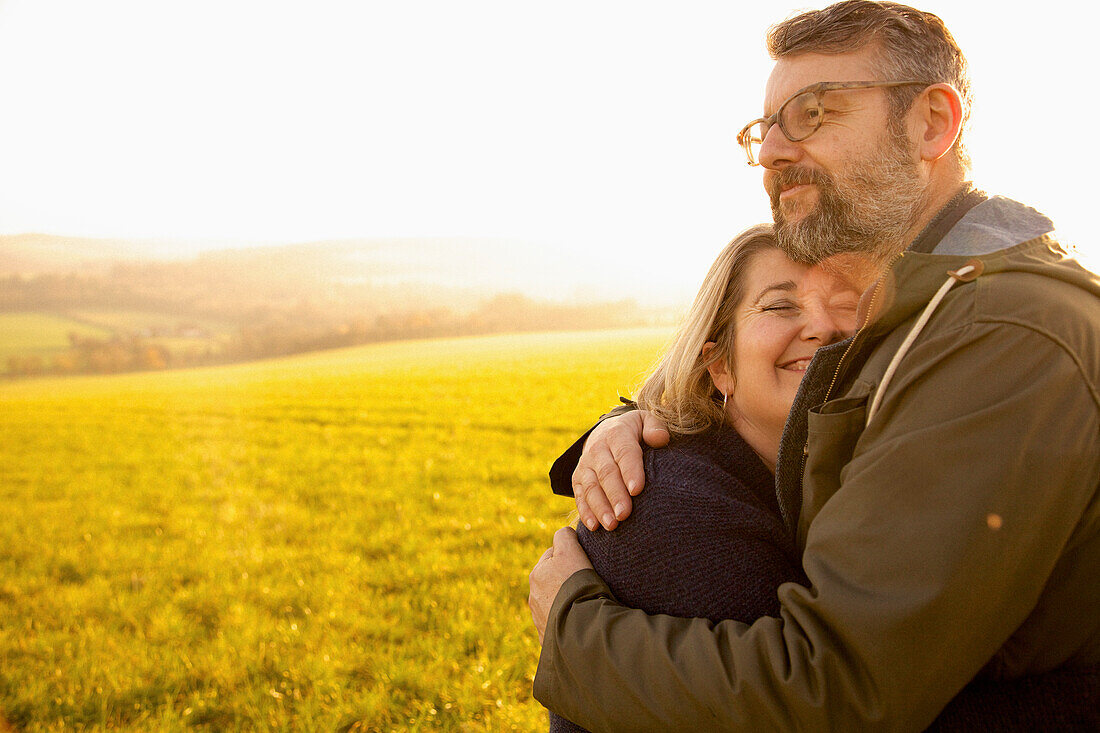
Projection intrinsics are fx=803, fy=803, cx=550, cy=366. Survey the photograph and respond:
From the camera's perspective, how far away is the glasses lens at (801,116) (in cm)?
292

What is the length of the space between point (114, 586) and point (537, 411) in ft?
30.1

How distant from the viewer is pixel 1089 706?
1895 mm

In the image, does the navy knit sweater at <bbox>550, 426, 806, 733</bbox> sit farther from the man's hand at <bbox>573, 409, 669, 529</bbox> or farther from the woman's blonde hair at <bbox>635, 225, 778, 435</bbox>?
the woman's blonde hair at <bbox>635, 225, 778, 435</bbox>

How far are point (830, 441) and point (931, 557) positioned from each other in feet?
1.41

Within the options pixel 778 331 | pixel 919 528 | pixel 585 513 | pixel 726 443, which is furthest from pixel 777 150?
pixel 919 528

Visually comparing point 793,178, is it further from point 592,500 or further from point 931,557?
point 931,557

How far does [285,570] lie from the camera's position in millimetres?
7531

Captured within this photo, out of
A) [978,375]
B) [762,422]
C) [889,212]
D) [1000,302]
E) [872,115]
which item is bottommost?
[762,422]

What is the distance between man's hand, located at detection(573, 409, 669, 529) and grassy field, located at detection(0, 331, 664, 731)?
8.19 ft

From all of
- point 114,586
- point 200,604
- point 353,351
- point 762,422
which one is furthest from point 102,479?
point 353,351

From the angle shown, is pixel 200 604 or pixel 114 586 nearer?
pixel 200 604

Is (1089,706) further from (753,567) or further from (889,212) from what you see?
(889,212)

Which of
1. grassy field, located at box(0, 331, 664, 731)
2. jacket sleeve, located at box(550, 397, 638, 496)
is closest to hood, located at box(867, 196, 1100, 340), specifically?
jacket sleeve, located at box(550, 397, 638, 496)

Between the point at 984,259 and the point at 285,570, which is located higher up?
the point at 984,259
